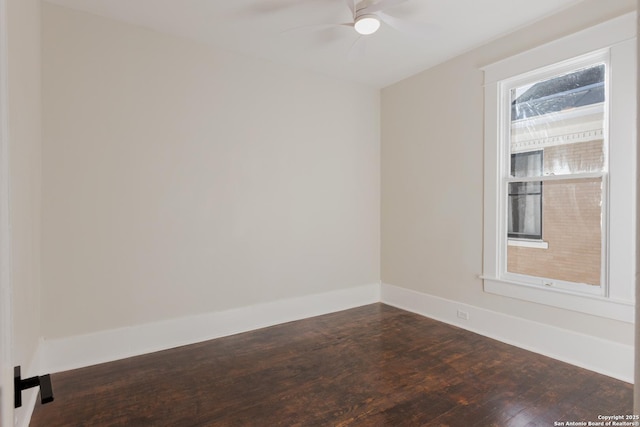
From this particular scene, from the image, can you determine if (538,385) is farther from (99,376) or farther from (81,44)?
(81,44)

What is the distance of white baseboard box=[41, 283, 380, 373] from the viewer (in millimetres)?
2668

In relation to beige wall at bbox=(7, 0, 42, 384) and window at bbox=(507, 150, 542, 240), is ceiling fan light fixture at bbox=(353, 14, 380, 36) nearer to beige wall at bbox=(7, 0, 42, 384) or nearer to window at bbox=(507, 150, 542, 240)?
window at bbox=(507, 150, 542, 240)

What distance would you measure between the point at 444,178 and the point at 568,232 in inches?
50.9

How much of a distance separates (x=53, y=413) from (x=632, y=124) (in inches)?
173

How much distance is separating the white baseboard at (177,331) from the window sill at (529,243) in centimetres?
196

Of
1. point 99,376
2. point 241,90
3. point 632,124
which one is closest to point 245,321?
point 99,376

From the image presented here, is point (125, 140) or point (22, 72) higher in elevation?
point (22, 72)

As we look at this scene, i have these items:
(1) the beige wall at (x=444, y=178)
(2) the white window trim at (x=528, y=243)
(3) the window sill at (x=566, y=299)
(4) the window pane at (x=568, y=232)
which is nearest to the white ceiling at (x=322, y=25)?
(1) the beige wall at (x=444, y=178)

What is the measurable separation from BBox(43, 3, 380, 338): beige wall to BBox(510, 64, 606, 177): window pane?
74.8 inches

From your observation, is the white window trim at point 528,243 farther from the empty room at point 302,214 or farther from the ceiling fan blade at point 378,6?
the ceiling fan blade at point 378,6

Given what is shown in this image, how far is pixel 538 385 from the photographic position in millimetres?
2377

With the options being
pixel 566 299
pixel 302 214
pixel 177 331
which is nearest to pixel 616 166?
pixel 566 299

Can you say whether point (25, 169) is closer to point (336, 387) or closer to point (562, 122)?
point (336, 387)

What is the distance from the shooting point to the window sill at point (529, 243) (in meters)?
3.01
